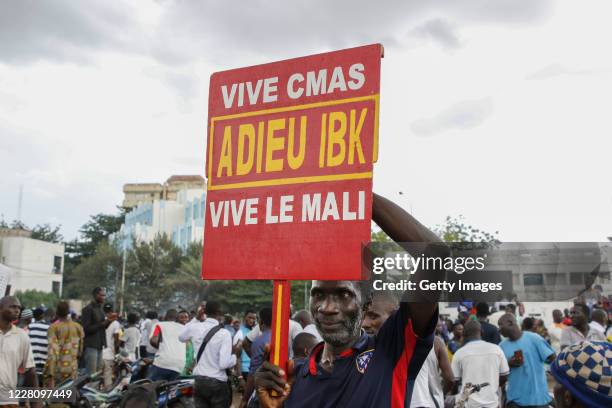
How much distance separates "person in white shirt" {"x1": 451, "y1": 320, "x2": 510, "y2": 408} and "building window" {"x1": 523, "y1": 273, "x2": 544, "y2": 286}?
4.74 meters

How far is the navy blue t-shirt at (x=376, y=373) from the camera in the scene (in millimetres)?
2482

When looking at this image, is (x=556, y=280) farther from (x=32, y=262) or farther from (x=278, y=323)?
(x=32, y=262)

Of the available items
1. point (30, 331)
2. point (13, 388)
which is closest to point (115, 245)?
point (30, 331)

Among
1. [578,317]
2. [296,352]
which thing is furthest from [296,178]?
[578,317]

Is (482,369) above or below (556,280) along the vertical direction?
below

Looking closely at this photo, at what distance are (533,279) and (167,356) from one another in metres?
8.67

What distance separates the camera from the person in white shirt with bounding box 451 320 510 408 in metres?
6.91

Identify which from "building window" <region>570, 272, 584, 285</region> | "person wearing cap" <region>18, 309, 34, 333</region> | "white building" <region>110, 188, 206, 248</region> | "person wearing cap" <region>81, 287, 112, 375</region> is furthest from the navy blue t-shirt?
"white building" <region>110, 188, 206, 248</region>

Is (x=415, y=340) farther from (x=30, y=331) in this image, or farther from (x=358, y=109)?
(x=30, y=331)

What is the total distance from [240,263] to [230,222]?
226 mm

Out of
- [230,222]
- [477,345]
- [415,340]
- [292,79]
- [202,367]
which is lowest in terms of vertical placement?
[202,367]

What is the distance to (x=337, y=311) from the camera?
278 cm

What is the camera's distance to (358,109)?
288cm

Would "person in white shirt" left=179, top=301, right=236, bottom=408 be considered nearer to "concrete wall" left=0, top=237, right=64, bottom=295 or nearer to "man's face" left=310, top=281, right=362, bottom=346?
"man's face" left=310, top=281, right=362, bottom=346
